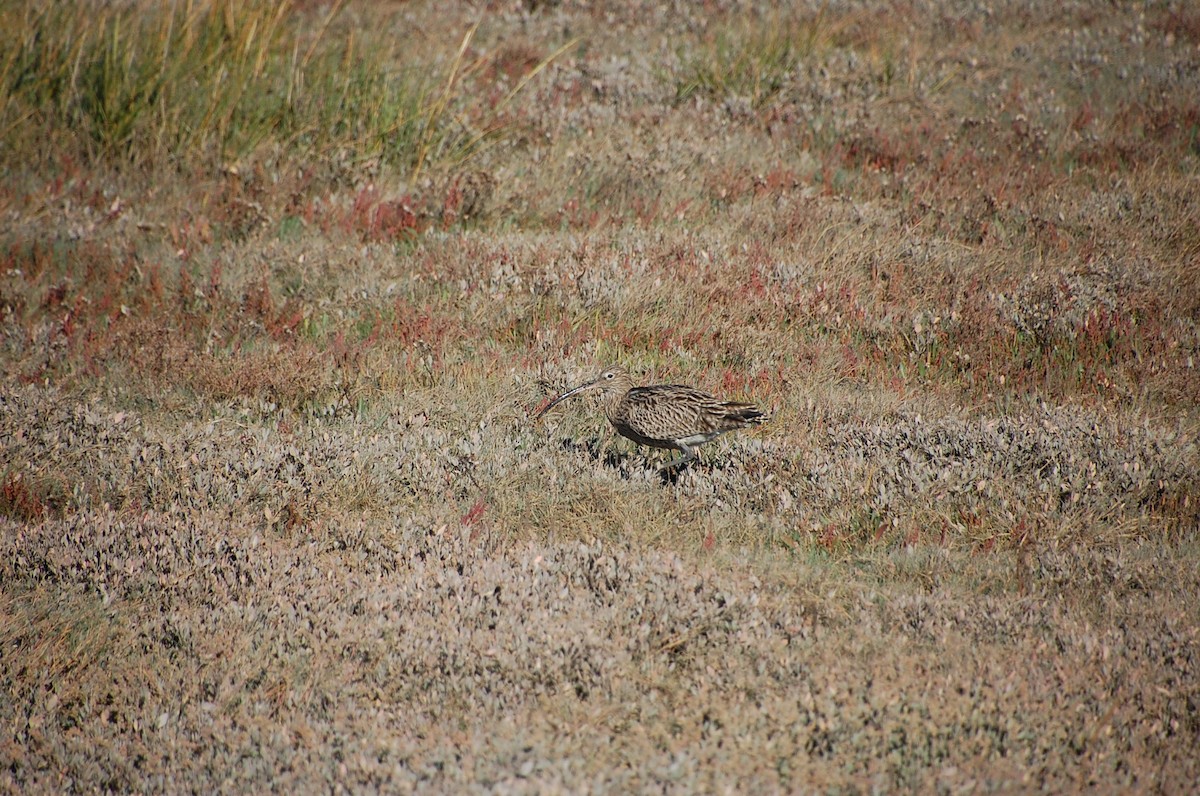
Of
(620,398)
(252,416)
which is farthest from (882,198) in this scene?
(252,416)

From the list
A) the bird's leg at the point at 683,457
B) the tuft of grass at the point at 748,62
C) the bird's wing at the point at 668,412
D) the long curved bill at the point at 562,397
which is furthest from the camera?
the tuft of grass at the point at 748,62

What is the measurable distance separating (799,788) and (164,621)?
2.92 metres

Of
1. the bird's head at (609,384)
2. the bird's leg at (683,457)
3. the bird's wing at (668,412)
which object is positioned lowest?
the bird's leg at (683,457)

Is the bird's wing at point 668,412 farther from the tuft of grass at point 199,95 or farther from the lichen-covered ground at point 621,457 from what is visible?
the tuft of grass at point 199,95

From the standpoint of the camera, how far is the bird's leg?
240 inches

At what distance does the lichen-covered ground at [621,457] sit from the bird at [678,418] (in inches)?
9.2

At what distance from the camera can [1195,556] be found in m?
5.09

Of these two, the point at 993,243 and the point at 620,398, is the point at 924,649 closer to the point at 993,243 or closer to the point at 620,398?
the point at 620,398

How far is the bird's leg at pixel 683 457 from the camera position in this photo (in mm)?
6094

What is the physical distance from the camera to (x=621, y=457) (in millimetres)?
6566

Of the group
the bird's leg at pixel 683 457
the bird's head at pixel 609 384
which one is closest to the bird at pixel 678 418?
the bird's leg at pixel 683 457

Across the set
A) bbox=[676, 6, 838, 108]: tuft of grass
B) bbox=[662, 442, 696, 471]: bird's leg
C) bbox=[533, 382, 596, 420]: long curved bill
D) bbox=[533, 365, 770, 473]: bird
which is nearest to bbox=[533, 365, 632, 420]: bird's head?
bbox=[533, 382, 596, 420]: long curved bill

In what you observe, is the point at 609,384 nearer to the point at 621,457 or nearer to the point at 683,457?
the point at 621,457

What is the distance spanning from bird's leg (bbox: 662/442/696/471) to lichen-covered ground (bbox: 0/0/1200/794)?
0.20m
